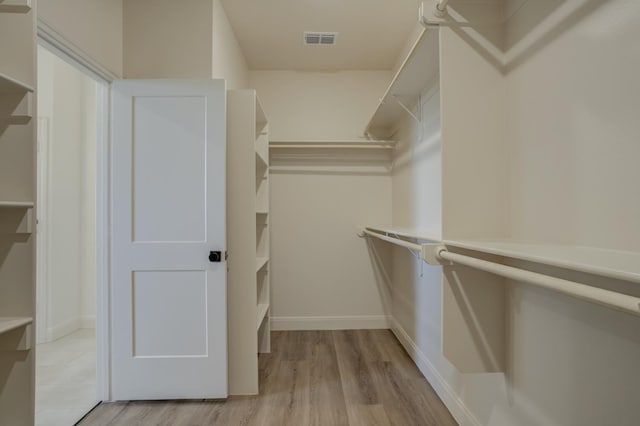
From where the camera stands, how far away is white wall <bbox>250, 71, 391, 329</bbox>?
336 cm

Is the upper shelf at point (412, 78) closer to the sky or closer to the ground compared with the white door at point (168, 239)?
closer to the sky

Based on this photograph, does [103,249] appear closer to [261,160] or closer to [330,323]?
[261,160]

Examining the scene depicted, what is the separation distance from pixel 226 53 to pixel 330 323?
260 centimetres

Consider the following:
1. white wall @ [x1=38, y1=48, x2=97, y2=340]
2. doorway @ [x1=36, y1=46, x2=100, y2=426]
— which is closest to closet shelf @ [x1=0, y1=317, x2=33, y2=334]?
doorway @ [x1=36, y1=46, x2=100, y2=426]

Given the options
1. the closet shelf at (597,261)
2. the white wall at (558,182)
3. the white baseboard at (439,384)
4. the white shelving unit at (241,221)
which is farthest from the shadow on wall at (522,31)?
the white baseboard at (439,384)

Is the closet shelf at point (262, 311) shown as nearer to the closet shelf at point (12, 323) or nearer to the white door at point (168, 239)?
the white door at point (168, 239)

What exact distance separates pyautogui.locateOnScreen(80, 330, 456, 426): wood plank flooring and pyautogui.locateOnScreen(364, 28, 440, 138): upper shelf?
188 centimetres

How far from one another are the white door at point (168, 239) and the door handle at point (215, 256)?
0.03 meters

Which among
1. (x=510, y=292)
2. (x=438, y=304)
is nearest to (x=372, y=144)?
(x=438, y=304)

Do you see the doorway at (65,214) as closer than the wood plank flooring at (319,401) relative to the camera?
No

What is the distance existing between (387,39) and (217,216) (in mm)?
2065

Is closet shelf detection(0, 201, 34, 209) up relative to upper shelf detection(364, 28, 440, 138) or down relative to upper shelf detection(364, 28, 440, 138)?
down

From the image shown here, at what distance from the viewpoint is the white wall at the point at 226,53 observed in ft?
7.39

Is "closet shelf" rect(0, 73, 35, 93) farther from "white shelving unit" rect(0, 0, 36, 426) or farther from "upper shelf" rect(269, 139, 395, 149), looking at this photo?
"upper shelf" rect(269, 139, 395, 149)
